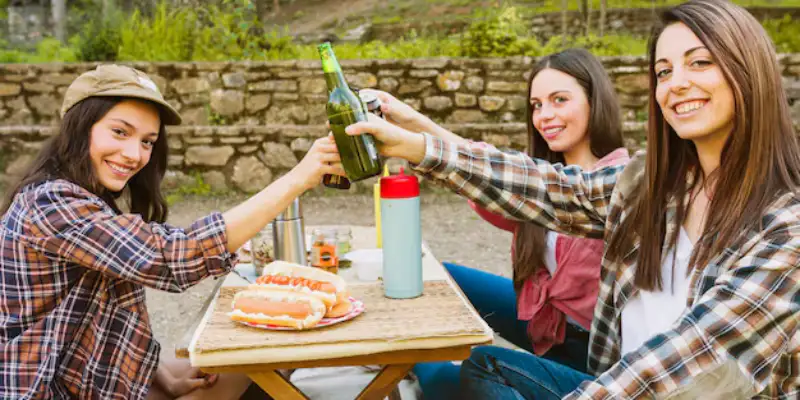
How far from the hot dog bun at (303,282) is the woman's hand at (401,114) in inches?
27.8

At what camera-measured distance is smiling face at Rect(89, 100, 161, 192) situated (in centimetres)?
182

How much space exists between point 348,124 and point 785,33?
8.13m

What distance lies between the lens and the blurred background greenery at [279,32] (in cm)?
721

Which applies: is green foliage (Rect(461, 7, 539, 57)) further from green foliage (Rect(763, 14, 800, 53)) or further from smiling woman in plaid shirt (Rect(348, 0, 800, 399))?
smiling woman in plaid shirt (Rect(348, 0, 800, 399))

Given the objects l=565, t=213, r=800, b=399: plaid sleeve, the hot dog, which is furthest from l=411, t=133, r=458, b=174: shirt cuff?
l=565, t=213, r=800, b=399: plaid sleeve

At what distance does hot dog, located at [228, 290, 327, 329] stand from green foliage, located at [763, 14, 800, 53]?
307 inches

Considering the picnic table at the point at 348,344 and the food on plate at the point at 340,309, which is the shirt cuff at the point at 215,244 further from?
the food on plate at the point at 340,309

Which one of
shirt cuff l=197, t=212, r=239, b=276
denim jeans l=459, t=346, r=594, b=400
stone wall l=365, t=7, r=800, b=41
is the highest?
stone wall l=365, t=7, r=800, b=41

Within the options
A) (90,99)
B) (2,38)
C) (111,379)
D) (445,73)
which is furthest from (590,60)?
(2,38)

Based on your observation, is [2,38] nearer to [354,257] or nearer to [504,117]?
[504,117]

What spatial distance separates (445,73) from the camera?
6898 millimetres

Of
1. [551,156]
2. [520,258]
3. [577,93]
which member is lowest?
[520,258]

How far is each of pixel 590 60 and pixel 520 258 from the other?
794 mm

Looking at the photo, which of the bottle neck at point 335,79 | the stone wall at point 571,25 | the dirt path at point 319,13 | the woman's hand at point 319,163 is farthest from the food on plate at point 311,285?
the dirt path at point 319,13
